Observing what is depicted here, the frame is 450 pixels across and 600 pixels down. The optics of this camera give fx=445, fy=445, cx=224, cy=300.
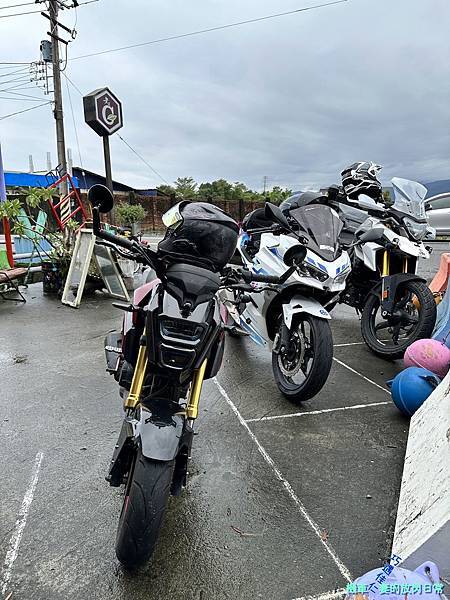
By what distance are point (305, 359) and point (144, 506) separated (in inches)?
79.0

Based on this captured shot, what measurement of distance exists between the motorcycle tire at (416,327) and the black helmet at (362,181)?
165 cm

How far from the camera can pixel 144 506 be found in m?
1.66

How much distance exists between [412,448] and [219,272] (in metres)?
1.47

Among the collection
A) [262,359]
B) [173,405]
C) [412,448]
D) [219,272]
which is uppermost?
[219,272]

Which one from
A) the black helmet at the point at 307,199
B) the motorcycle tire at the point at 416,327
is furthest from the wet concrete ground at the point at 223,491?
the black helmet at the point at 307,199

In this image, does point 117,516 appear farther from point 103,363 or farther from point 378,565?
point 103,363

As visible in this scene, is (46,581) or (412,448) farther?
(412,448)

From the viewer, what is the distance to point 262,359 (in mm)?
4633

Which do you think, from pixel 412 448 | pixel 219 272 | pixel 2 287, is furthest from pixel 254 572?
pixel 2 287

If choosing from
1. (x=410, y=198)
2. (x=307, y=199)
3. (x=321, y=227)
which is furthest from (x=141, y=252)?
(x=410, y=198)

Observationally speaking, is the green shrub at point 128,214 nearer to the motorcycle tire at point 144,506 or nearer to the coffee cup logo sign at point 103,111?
the coffee cup logo sign at point 103,111

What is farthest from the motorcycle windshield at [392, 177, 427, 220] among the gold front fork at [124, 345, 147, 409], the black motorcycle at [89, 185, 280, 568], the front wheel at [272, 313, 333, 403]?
the gold front fork at [124, 345, 147, 409]

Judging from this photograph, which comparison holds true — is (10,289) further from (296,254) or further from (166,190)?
(166,190)

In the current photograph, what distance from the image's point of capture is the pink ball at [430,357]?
334 centimetres
